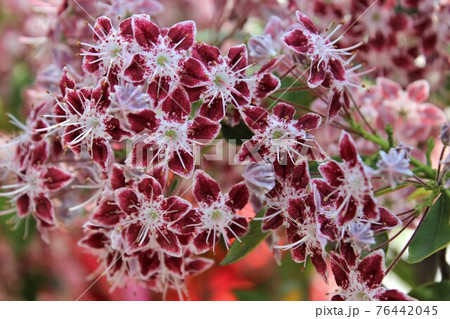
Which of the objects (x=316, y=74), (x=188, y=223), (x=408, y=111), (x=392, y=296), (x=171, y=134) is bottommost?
(x=392, y=296)

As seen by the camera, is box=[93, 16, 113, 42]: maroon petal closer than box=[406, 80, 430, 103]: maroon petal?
Yes

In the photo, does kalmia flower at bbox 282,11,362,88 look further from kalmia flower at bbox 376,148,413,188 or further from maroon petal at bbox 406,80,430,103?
maroon petal at bbox 406,80,430,103

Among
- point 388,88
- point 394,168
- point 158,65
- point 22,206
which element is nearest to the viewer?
point 394,168

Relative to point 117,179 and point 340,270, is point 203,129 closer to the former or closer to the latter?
point 117,179

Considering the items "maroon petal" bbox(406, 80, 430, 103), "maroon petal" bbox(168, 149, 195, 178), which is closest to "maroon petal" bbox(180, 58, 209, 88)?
"maroon petal" bbox(168, 149, 195, 178)

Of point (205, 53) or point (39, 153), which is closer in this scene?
point (205, 53)

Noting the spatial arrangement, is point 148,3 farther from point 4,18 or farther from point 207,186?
point 4,18

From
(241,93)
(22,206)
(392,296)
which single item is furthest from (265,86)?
(22,206)
